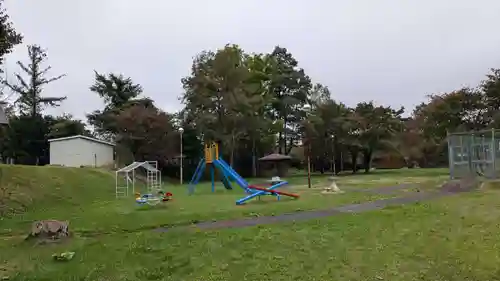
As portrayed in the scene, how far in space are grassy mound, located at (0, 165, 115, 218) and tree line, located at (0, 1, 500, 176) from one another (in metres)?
12.5

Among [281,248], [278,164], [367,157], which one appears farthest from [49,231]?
[367,157]

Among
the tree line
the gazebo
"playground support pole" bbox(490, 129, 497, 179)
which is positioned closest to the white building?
the tree line

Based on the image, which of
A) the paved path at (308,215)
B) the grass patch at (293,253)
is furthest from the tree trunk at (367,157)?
the grass patch at (293,253)

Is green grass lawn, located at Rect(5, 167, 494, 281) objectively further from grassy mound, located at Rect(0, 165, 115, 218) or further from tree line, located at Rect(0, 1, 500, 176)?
tree line, located at Rect(0, 1, 500, 176)

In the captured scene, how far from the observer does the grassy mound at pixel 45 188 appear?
13.3 meters

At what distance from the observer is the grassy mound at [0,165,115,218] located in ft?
43.7

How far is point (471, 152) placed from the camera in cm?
1738

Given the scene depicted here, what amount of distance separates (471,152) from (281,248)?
44.4ft

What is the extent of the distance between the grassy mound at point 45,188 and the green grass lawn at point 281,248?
2877 millimetres

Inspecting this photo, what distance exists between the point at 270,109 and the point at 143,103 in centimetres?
1290

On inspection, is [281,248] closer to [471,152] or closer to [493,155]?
[493,155]

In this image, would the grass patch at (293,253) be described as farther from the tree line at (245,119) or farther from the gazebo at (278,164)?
the gazebo at (278,164)

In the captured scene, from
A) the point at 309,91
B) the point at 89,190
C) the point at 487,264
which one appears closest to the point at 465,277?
the point at 487,264

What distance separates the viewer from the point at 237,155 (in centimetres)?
4047
